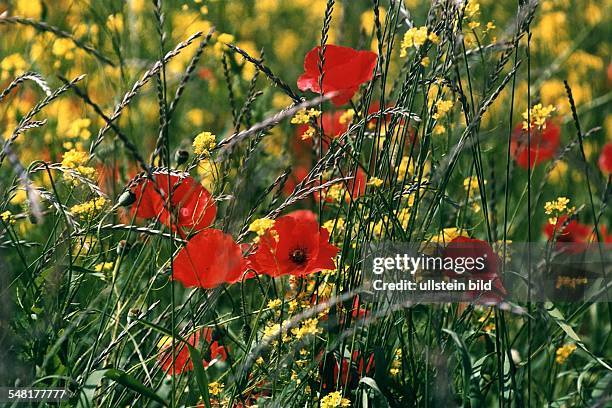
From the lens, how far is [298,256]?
1599mm

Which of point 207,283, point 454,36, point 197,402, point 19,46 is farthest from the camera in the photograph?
→ point 19,46

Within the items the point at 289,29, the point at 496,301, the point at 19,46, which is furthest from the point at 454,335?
the point at 289,29

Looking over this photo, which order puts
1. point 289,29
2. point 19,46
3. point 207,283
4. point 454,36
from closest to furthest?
point 207,283 → point 454,36 → point 19,46 → point 289,29

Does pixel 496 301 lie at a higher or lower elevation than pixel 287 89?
lower

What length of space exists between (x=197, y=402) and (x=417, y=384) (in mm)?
408

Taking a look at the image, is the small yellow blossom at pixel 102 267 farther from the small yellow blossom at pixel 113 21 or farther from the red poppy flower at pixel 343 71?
the small yellow blossom at pixel 113 21

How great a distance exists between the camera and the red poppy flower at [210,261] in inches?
57.5

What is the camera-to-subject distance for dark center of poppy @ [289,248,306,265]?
1.59 metres

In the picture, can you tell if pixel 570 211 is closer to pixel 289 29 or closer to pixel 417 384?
pixel 417 384

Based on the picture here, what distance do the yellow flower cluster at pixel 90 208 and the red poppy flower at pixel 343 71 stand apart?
411mm

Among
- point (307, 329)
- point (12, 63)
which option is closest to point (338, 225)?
point (307, 329)

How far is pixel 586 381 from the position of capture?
1996mm

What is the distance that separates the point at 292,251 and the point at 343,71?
35 centimetres

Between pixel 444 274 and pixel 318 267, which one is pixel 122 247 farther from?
pixel 444 274
